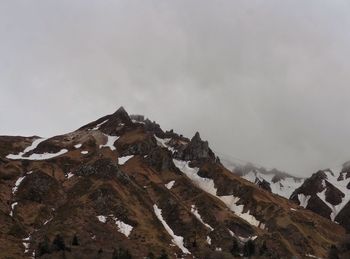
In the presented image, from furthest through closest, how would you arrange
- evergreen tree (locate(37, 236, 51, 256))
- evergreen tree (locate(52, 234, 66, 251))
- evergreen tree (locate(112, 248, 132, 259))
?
evergreen tree (locate(112, 248, 132, 259)) < evergreen tree (locate(52, 234, 66, 251)) < evergreen tree (locate(37, 236, 51, 256))

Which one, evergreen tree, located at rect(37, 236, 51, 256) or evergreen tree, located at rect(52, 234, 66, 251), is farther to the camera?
evergreen tree, located at rect(52, 234, 66, 251)

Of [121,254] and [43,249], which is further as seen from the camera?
[121,254]

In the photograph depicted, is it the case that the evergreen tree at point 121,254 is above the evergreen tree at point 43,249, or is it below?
above

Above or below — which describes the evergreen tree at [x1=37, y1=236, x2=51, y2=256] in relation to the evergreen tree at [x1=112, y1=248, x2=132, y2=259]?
below

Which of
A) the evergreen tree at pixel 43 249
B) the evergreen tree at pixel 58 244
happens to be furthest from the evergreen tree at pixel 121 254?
the evergreen tree at pixel 43 249

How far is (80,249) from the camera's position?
645ft

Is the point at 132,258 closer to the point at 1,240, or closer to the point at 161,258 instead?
the point at 161,258

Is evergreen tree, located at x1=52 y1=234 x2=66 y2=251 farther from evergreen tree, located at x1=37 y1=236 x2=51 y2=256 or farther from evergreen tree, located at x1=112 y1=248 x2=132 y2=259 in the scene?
evergreen tree, located at x1=112 y1=248 x2=132 y2=259

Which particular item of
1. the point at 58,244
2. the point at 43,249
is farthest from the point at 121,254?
the point at 43,249

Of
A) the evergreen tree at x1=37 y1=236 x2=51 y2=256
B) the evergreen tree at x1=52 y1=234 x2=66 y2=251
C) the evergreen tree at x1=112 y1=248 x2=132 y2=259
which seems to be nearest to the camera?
the evergreen tree at x1=37 y1=236 x2=51 y2=256

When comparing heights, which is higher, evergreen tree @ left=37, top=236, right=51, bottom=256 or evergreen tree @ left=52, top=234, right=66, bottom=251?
evergreen tree @ left=52, top=234, right=66, bottom=251

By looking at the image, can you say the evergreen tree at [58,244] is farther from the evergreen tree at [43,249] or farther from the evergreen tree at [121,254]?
the evergreen tree at [121,254]

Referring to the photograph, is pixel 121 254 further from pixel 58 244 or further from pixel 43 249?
pixel 43 249

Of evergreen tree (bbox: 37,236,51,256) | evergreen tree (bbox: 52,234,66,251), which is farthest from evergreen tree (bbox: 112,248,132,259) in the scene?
evergreen tree (bbox: 37,236,51,256)
